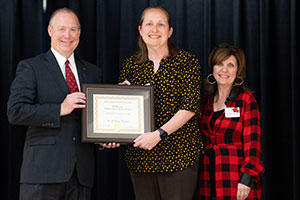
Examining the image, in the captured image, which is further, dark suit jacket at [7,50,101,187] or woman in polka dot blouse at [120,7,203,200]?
woman in polka dot blouse at [120,7,203,200]

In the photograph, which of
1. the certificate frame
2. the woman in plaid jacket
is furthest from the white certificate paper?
the woman in plaid jacket

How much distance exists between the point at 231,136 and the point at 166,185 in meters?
0.55

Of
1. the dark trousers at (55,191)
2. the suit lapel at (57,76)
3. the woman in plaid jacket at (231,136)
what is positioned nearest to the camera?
the dark trousers at (55,191)

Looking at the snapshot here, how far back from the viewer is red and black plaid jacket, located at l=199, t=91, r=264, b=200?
265cm

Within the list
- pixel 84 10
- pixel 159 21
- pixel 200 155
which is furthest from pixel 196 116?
pixel 84 10

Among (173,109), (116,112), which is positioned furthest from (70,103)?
(173,109)

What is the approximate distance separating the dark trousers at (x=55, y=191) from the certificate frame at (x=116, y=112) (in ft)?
1.00

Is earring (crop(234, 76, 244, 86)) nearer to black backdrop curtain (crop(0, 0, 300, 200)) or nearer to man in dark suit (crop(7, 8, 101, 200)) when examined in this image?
black backdrop curtain (crop(0, 0, 300, 200))

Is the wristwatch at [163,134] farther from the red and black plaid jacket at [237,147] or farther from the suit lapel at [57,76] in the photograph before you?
the suit lapel at [57,76]

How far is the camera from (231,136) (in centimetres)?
272

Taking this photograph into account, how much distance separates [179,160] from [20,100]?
105 centimetres

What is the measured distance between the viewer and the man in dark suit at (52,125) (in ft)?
7.91

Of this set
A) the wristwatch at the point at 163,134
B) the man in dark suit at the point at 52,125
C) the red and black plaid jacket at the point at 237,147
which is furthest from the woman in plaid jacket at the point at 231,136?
the man in dark suit at the point at 52,125

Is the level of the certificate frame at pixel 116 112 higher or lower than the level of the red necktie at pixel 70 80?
lower
